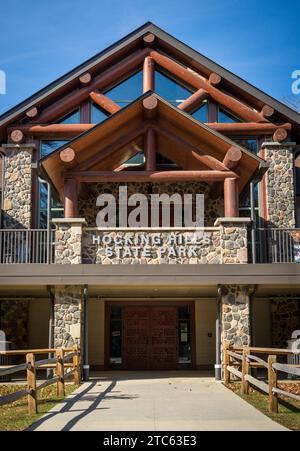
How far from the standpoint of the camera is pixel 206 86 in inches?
798

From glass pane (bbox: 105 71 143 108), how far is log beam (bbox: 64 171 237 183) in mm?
5012

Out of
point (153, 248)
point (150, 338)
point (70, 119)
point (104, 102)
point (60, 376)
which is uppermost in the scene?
point (104, 102)

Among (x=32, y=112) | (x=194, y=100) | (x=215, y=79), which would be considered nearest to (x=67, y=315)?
(x=32, y=112)

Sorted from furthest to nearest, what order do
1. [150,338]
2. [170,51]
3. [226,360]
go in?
[170,51]
[150,338]
[226,360]

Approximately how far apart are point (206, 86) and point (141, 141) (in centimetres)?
362

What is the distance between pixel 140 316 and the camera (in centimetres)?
1895

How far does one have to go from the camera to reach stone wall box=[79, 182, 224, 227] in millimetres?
19578

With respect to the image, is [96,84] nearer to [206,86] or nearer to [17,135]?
[17,135]

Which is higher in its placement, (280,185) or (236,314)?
(280,185)

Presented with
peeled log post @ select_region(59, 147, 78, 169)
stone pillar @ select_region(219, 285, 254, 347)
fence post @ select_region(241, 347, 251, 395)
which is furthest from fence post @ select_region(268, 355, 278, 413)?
peeled log post @ select_region(59, 147, 78, 169)

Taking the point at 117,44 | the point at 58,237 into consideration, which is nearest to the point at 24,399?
the point at 58,237

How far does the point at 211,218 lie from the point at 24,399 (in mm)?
8855

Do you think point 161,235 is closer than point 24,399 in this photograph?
No

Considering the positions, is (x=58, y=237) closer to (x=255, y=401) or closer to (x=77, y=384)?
(x=77, y=384)
